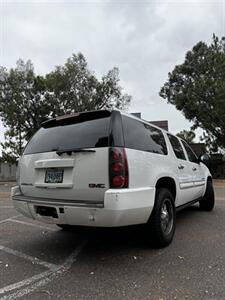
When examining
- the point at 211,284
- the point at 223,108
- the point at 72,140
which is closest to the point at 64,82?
the point at 223,108

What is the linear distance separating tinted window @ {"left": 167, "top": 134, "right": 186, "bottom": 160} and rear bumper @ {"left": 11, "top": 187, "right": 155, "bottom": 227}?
1.69 metres

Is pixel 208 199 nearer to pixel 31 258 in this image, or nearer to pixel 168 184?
pixel 168 184

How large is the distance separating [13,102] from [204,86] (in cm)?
1645

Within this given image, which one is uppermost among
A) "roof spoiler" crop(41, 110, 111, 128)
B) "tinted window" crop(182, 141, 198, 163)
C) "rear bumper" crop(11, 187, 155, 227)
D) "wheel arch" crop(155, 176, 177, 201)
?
"roof spoiler" crop(41, 110, 111, 128)

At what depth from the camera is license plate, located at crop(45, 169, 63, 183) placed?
365cm

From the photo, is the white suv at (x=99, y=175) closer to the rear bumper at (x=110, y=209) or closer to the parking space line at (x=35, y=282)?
the rear bumper at (x=110, y=209)

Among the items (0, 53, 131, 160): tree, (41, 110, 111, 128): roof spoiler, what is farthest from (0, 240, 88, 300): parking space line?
(0, 53, 131, 160): tree

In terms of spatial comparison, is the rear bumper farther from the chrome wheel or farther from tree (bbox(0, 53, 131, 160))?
tree (bbox(0, 53, 131, 160))

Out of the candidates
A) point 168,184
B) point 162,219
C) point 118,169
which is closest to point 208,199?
point 168,184

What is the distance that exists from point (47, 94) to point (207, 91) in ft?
47.4

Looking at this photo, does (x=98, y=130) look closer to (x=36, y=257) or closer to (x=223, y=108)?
(x=36, y=257)

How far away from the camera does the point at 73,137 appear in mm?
3797

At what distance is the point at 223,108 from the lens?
19.1m

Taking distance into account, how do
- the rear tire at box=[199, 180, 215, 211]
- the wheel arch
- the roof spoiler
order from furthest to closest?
the rear tire at box=[199, 180, 215, 211] → the wheel arch → the roof spoiler
